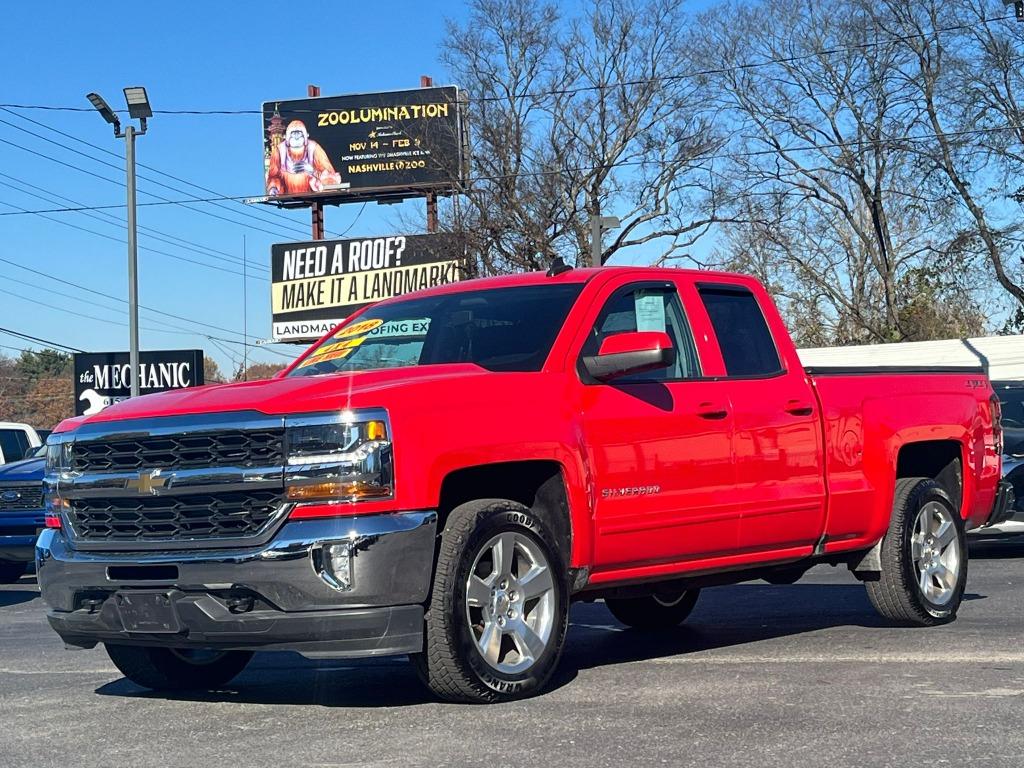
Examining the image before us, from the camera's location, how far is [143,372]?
147 ft

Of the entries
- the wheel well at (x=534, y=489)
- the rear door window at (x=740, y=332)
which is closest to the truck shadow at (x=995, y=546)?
the rear door window at (x=740, y=332)

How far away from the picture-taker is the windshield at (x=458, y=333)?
7.23 metres

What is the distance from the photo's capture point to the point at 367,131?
177 feet

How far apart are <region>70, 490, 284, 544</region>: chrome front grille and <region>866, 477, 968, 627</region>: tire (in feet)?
13.4

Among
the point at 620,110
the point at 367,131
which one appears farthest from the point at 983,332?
the point at 367,131

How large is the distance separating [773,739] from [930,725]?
2.13 ft

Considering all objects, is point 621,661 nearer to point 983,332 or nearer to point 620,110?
point 620,110

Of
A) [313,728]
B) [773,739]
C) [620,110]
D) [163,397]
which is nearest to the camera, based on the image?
[773,739]

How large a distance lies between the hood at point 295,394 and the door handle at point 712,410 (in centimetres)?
123

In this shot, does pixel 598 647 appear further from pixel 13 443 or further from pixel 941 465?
pixel 13 443

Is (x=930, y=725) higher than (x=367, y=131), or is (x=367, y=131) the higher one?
(x=367, y=131)

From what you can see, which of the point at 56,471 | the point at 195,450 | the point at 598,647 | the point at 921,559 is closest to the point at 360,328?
the point at 56,471

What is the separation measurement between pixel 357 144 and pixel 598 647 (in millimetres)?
47182

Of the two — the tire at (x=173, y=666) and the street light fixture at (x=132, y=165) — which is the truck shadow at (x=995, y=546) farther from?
the street light fixture at (x=132, y=165)
